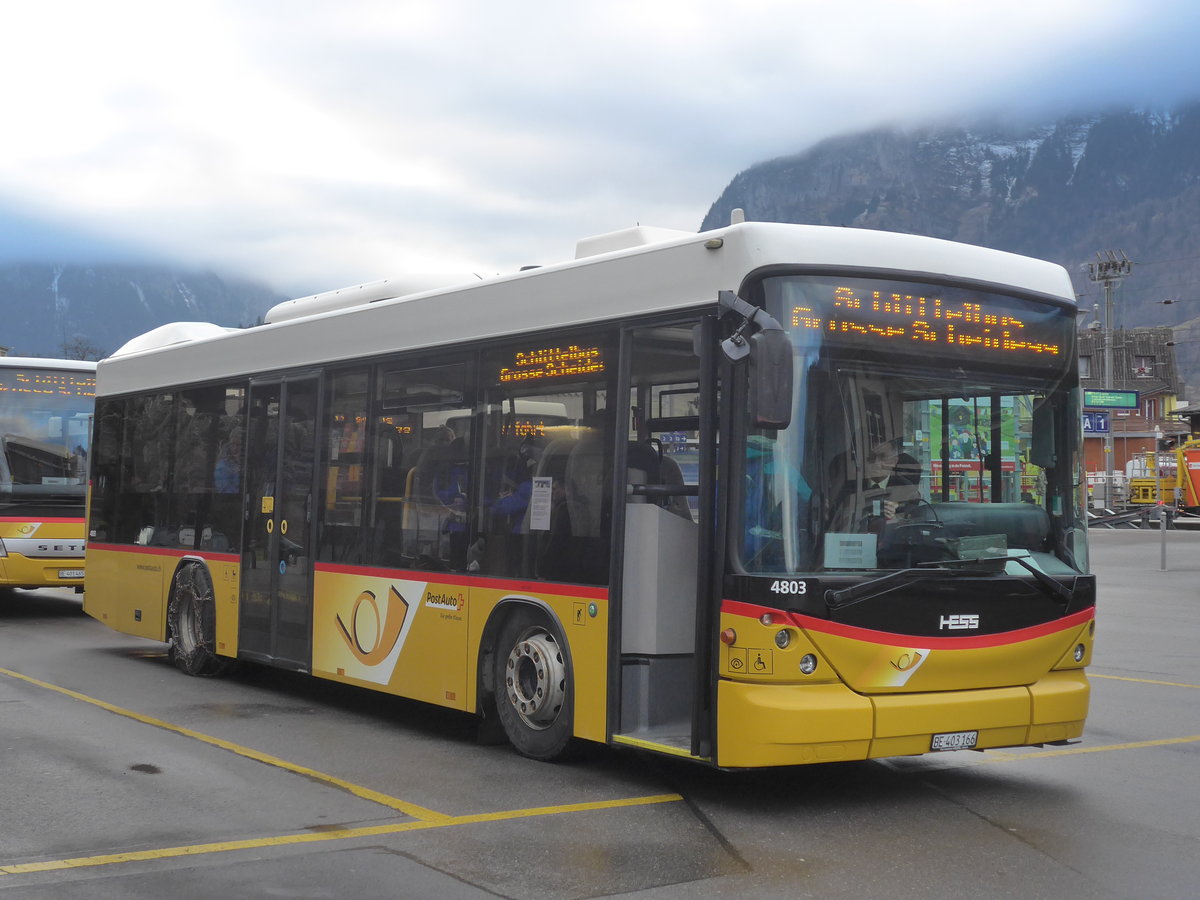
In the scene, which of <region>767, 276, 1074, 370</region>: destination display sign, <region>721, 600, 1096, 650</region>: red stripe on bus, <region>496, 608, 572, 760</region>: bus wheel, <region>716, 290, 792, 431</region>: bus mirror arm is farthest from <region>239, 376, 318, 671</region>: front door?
<region>767, 276, 1074, 370</region>: destination display sign

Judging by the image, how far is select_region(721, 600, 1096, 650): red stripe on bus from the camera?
7055 mm

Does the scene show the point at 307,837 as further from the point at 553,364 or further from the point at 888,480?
the point at 888,480

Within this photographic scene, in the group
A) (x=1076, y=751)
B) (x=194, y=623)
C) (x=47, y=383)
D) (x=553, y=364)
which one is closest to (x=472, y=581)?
(x=553, y=364)

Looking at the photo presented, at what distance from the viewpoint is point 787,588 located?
278 inches

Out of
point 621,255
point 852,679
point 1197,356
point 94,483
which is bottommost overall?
point 852,679

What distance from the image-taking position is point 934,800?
773cm

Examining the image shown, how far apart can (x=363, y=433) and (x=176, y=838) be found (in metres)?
4.42

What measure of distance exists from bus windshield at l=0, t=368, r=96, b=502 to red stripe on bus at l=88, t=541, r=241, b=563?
398cm

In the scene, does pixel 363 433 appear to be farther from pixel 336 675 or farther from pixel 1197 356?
pixel 1197 356

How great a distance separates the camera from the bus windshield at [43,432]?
18422 millimetres

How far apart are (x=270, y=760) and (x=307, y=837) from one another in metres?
2.15

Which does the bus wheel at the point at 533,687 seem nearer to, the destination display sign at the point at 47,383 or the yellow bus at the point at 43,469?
the yellow bus at the point at 43,469

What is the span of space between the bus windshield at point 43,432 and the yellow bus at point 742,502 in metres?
10.0

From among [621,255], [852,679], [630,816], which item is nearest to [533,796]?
[630,816]
